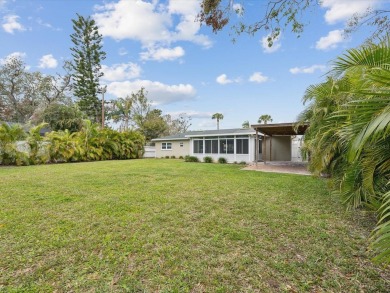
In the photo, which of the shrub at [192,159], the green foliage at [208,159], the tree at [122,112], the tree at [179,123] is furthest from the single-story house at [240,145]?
the tree at [179,123]

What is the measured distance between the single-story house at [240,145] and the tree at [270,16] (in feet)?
22.6

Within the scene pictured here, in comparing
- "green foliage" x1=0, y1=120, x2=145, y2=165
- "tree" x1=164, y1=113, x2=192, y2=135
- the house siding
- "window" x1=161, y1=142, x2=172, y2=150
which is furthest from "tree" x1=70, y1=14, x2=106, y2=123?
"tree" x1=164, y1=113, x2=192, y2=135

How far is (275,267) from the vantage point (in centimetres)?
259

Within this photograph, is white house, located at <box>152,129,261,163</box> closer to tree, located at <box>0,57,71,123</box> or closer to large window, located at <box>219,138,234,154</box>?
large window, located at <box>219,138,234,154</box>

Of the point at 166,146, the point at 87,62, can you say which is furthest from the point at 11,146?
the point at 87,62

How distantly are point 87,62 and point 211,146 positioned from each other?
2087cm

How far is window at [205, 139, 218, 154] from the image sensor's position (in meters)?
17.7

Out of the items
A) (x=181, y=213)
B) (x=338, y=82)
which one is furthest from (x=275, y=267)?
(x=338, y=82)

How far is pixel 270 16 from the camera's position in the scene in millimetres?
5641

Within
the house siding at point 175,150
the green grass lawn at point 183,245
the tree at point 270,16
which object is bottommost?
the green grass lawn at point 183,245

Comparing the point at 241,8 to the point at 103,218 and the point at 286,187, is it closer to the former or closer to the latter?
the point at 286,187

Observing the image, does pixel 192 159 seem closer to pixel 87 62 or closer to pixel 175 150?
pixel 175 150

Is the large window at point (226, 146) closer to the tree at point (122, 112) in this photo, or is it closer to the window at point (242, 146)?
the window at point (242, 146)

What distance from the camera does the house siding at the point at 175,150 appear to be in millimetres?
21922
